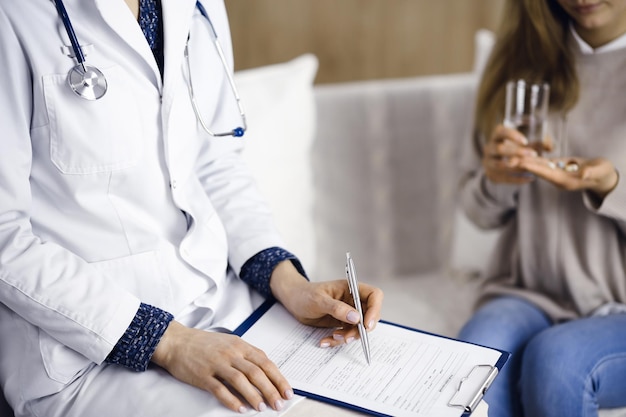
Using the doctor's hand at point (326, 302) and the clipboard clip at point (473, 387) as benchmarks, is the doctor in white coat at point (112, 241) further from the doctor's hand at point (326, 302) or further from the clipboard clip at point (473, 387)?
the clipboard clip at point (473, 387)

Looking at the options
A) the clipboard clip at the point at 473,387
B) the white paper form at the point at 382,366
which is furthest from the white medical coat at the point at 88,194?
the clipboard clip at the point at 473,387

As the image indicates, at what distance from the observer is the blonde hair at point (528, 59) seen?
1316 millimetres

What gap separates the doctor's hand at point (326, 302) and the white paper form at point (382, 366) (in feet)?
0.05

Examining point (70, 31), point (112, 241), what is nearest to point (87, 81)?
point (70, 31)

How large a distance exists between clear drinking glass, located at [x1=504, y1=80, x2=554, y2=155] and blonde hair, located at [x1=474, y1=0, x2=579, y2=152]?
0.20 ft

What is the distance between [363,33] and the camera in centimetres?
196

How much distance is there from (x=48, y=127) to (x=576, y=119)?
3.15 ft

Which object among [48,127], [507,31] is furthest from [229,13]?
[48,127]

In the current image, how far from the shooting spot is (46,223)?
0.90 meters

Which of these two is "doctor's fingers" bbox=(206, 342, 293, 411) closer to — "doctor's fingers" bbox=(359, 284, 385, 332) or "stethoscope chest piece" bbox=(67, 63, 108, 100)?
"doctor's fingers" bbox=(359, 284, 385, 332)

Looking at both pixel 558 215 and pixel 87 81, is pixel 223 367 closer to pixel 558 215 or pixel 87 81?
pixel 87 81

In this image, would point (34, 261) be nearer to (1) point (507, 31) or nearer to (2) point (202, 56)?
(2) point (202, 56)

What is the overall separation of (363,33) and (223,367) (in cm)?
133

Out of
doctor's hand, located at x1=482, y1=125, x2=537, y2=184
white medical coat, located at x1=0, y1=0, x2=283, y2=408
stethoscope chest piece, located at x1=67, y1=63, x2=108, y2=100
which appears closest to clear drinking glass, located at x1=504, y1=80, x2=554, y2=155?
doctor's hand, located at x1=482, y1=125, x2=537, y2=184
